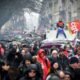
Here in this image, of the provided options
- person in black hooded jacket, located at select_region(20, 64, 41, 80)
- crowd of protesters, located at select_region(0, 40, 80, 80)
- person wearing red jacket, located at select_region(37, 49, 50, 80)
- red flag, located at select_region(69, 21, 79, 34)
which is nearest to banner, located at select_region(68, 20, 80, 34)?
red flag, located at select_region(69, 21, 79, 34)

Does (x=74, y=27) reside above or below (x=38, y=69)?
above

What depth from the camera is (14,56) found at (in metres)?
12.3

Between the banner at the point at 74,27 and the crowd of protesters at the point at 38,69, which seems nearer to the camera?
the crowd of protesters at the point at 38,69

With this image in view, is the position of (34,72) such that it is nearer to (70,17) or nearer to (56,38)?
(56,38)

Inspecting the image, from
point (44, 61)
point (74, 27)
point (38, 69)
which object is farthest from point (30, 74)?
point (74, 27)

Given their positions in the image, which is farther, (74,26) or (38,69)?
(74,26)

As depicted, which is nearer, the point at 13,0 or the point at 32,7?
the point at 13,0

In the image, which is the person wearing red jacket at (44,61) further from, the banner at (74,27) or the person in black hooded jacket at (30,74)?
the banner at (74,27)

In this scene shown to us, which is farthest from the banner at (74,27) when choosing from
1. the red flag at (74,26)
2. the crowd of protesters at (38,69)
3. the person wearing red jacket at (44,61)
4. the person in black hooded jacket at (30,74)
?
the person in black hooded jacket at (30,74)

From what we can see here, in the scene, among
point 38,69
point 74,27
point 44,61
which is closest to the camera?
point 38,69

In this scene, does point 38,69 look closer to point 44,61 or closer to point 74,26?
point 44,61

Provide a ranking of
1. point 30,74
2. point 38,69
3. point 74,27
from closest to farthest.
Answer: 1. point 30,74
2. point 38,69
3. point 74,27

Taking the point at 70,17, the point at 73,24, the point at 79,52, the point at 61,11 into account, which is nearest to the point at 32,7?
the point at 61,11

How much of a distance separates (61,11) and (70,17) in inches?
305
